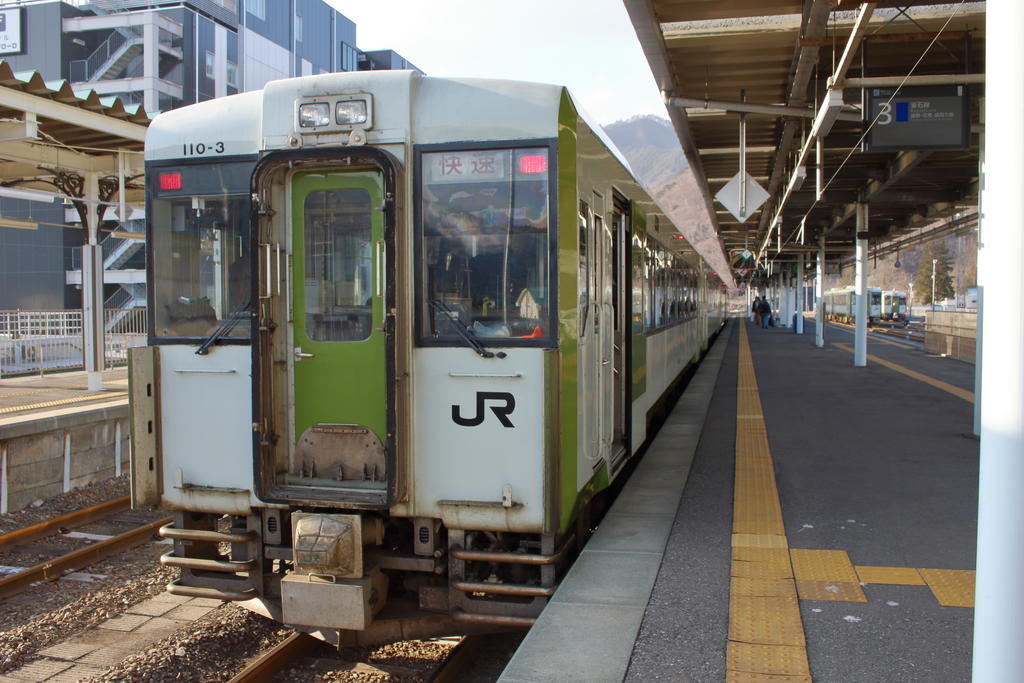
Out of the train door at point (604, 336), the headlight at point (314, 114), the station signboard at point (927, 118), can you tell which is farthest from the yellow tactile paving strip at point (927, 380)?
the headlight at point (314, 114)

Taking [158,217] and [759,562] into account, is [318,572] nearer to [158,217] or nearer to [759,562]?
[158,217]

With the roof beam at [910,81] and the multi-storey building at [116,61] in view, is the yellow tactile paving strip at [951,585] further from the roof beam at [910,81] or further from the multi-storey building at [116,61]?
the multi-storey building at [116,61]

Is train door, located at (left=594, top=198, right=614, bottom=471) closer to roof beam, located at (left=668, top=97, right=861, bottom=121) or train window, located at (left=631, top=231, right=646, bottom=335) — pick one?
train window, located at (left=631, top=231, right=646, bottom=335)

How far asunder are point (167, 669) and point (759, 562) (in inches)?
137

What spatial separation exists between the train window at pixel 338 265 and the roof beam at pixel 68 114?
6668 mm

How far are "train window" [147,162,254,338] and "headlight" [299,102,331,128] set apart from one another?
438 millimetres

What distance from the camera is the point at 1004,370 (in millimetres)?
2391

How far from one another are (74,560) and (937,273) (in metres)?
98.9

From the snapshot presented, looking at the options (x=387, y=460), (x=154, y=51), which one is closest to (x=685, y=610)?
(x=387, y=460)

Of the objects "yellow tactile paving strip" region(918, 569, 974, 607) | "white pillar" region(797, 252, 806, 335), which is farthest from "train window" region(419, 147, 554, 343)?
"white pillar" region(797, 252, 806, 335)

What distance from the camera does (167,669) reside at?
503 cm

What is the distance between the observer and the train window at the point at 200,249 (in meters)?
4.75

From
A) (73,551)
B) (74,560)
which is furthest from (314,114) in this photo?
(73,551)

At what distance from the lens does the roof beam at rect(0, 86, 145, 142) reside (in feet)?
31.2
